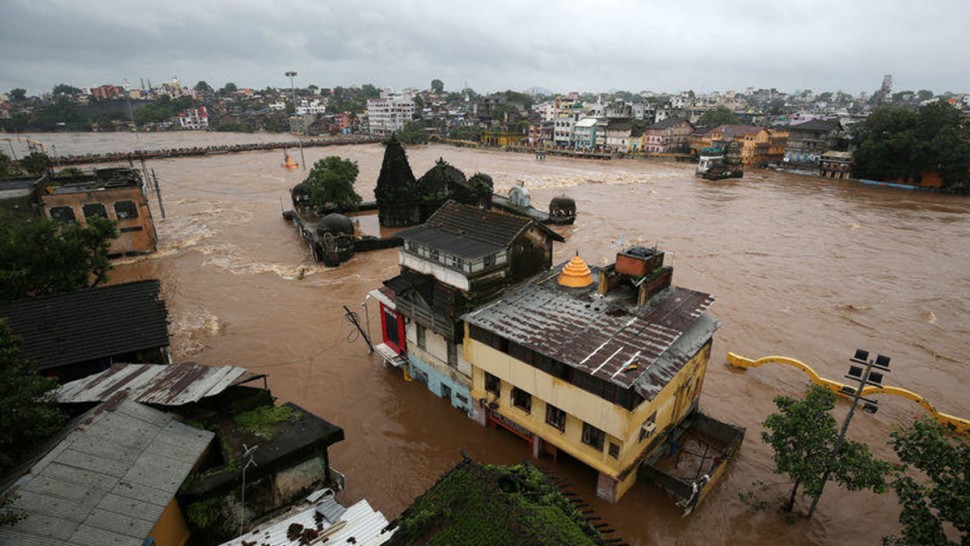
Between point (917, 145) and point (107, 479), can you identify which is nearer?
point (107, 479)

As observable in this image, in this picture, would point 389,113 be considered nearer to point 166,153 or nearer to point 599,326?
point 166,153

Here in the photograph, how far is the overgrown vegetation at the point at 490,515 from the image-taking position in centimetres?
841

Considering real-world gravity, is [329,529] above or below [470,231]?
below

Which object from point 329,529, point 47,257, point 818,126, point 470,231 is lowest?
point 329,529

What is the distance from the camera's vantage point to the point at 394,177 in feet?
157

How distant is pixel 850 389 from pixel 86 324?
30896mm

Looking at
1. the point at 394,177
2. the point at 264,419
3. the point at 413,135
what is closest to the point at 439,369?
the point at 264,419

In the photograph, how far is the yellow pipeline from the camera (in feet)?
62.0

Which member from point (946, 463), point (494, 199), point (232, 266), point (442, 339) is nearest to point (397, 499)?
point (442, 339)

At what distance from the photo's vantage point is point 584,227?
51219 mm

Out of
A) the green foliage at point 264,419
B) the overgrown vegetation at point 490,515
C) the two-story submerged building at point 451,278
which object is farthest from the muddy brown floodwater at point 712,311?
the overgrown vegetation at point 490,515

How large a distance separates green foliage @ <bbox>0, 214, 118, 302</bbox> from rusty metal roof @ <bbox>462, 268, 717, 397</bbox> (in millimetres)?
20158

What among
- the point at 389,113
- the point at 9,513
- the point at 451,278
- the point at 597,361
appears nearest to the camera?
the point at 9,513

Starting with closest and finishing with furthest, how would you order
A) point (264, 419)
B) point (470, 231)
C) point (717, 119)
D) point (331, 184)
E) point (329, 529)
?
point (329, 529)
point (264, 419)
point (470, 231)
point (331, 184)
point (717, 119)
